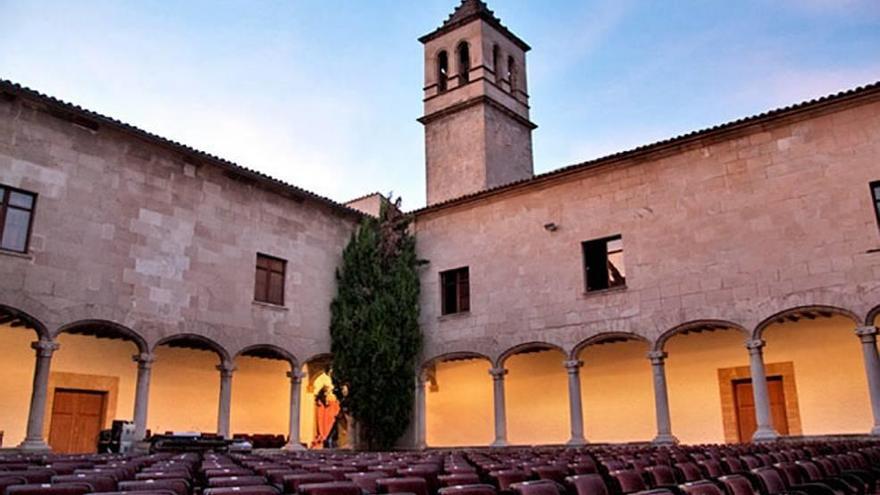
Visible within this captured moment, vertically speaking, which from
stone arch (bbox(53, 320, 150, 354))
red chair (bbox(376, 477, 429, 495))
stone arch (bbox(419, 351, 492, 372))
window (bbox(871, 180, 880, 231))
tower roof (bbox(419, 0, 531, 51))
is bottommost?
red chair (bbox(376, 477, 429, 495))

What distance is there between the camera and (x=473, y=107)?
26.2 m

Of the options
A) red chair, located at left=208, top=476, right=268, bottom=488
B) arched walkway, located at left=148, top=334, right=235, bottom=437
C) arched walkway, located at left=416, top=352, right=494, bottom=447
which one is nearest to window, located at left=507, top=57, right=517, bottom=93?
arched walkway, located at left=416, top=352, right=494, bottom=447

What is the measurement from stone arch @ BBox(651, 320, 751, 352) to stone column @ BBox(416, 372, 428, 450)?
20.7ft

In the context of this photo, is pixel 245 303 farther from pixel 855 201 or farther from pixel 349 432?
pixel 855 201

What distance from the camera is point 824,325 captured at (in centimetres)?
1568

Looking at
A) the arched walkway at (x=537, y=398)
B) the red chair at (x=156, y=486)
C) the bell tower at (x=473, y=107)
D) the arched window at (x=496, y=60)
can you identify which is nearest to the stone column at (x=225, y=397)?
the arched walkway at (x=537, y=398)

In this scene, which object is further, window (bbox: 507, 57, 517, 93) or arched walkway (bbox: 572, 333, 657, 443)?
window (bbox: 507, 57, 517, 93)

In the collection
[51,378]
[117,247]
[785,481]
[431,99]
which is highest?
[431,99]

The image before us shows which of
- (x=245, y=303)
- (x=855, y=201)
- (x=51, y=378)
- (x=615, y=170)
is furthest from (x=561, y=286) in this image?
A: (x=51, y=378)

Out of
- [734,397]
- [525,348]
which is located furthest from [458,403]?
[734,397]

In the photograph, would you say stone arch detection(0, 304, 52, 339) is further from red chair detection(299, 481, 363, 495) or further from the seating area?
red chair detection(299, 481, 363, 495)

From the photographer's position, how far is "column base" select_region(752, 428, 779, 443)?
13766 millimetres

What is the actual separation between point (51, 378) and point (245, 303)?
4.34 m

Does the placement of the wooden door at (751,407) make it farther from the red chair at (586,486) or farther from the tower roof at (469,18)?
the tower roof at (469,18)
